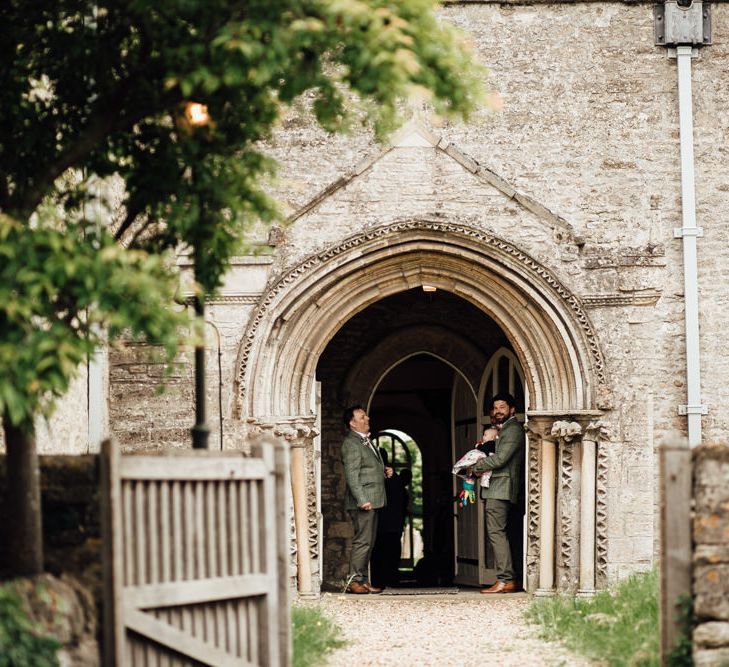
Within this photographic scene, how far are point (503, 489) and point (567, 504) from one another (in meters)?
0.82

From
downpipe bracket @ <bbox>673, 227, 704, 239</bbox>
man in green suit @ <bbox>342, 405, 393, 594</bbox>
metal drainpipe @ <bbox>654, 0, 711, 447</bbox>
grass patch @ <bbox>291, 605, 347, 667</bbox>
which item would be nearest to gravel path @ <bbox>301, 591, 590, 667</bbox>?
grass patch @ <bbox>291, 605, 347, 667</bbox>

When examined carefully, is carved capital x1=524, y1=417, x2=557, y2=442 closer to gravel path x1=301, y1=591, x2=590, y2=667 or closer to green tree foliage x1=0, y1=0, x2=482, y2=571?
gravel path x1=301, y1=591, x2=590, y2=667

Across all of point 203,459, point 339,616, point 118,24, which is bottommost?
point 339,616

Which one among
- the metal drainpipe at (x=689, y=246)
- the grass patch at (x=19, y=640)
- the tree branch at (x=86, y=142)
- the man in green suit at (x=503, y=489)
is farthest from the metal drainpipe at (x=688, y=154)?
the grass patch at (x=19, y=640)

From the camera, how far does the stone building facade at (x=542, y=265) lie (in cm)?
1048

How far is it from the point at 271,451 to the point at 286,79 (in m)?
1.87

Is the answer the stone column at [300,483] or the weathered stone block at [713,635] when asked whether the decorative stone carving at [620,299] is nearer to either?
the stone column at [300,483]

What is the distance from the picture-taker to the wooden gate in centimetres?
548

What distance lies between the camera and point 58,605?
5.46 meters

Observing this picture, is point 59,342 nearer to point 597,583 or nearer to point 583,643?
point 583,643

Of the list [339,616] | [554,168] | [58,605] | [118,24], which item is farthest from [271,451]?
[554,168]

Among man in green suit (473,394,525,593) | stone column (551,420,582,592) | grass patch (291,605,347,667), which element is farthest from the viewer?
man in green suit (473,394,525,593)

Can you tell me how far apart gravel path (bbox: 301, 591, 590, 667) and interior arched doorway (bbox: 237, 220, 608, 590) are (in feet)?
1.94

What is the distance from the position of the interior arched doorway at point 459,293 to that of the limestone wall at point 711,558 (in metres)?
4.37
